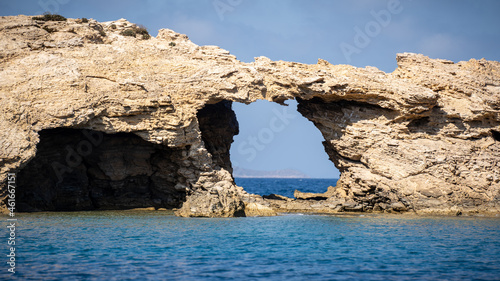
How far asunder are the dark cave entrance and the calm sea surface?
12.0 ft

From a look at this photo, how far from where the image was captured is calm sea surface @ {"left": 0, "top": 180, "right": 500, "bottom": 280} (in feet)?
45.3

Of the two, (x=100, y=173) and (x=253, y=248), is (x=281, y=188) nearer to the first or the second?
(x=100, y=173)

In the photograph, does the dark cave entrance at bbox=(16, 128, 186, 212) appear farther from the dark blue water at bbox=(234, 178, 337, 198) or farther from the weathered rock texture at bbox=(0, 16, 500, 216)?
the dark blue water at bbox=(234, 178, 337, 198)

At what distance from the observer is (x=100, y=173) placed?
98.2 feet

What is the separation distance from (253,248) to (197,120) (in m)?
12.3

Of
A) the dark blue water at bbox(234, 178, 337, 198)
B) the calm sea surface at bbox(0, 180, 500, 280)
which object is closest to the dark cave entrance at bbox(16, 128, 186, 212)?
the calm sea surface at bbox(0, 180, 500, 280)

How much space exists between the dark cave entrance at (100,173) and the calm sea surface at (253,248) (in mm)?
3648

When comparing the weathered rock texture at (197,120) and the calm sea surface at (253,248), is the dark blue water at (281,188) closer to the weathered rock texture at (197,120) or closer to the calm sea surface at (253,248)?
the weathered rock texture at (197,120)

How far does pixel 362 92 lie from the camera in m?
28.6

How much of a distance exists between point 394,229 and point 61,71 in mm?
18607

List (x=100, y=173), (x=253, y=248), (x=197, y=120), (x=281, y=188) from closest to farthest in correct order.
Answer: (x=253, y=248)
(x=197, y=120)
(x=100, y=173)
(x=281, y=188)

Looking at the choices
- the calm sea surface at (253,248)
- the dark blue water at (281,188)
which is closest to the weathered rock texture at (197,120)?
the calm sea surface at (253,248)

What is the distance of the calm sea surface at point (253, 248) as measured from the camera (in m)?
13.8

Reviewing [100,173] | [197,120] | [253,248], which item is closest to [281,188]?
[100,173]
